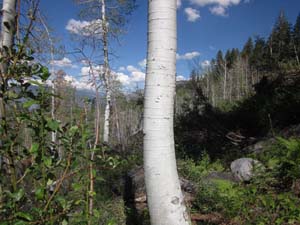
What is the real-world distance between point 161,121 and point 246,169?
2.89 meters

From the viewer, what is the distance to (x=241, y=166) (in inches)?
164

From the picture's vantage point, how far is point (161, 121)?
180cm

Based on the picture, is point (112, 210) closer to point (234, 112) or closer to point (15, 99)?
point (15, 99)

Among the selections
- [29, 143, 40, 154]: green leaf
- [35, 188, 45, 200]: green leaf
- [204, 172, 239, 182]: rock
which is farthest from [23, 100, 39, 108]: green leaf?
Result: [204, 172, 239, 182]: rock

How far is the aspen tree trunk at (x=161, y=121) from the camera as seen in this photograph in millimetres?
1773

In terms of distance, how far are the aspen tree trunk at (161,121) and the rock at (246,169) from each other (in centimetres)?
240

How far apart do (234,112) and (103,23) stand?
22.4 ft

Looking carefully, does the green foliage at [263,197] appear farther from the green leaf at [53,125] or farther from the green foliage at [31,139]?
the green leaf at [53,125]

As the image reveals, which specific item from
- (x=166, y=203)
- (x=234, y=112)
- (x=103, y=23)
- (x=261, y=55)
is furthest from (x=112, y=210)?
(x=261, y=55)

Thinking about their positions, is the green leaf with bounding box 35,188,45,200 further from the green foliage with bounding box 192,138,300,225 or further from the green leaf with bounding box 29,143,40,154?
the green foliage with bounding box 192,138,300,225

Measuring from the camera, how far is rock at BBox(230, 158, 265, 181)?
3.77m

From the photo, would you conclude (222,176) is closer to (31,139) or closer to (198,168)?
(198,168)

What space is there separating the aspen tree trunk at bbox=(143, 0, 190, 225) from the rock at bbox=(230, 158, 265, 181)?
2.40m

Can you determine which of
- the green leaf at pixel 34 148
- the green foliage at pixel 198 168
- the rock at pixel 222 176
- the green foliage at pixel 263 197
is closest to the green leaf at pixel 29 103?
the green leaf at pixel 34 148
